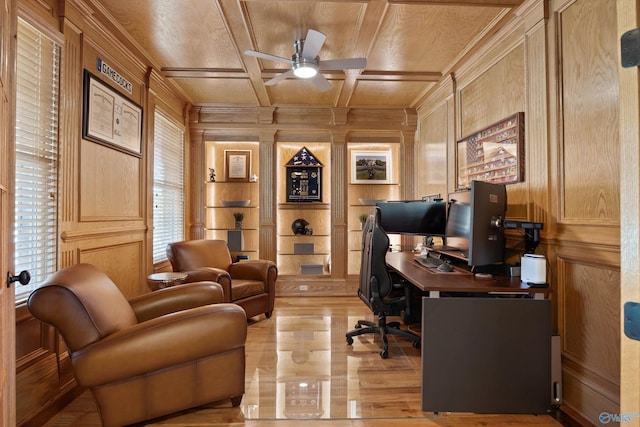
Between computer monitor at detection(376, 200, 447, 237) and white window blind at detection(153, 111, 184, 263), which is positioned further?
white window blind at detection(153, 111, 184, 263)

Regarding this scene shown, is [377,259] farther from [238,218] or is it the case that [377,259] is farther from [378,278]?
[238,218]

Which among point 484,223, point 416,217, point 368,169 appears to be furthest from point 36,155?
point 368,169

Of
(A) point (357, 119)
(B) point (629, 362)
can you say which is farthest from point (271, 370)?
(A) point (357, 119)

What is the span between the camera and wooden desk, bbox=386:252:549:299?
1993mm

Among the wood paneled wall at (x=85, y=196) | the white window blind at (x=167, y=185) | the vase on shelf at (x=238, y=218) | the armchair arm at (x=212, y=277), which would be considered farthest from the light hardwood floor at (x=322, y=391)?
the vase on shelf at (x=238, y=218)

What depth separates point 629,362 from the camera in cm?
74

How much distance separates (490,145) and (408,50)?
1129 mm

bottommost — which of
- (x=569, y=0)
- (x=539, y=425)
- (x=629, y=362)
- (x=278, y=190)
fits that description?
(x=539, y=425)

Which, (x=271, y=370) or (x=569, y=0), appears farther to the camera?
(x=271, y=370)

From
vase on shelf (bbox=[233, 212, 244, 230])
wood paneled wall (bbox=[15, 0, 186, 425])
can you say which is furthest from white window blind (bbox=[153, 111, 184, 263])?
vase on shelf (bbox=[233, 212, 244, 230])

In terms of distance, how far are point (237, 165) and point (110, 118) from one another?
219 cm

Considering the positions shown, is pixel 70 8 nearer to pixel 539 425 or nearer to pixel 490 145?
pixel 490 145

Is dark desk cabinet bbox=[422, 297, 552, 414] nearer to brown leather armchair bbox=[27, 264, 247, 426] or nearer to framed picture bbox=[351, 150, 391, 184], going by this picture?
brown leather armchair bbox=[27, 264, 247, 426]

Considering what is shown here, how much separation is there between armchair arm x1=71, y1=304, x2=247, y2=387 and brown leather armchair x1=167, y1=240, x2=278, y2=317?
53.7 inches
